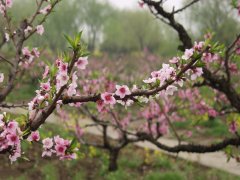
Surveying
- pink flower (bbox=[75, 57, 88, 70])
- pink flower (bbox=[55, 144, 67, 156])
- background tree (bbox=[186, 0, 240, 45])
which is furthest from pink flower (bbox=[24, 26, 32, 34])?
background tree (bbox=[186, 0, 240, 45])

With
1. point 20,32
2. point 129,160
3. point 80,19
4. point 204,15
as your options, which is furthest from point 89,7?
point 20,32

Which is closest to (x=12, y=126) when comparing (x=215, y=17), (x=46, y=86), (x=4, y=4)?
(x=46, y=86)

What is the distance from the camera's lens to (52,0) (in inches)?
165

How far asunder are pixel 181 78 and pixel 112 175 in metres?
5.41

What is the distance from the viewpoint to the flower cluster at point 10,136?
2684 mm

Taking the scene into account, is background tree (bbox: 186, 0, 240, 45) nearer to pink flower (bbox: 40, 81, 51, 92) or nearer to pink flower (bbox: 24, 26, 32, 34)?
pink flower (bbox: 24, 26, 32, 34)

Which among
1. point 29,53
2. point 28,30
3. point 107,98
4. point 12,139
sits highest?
point 28,30

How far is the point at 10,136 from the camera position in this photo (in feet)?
8.80

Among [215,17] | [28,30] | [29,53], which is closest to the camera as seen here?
[29,53]

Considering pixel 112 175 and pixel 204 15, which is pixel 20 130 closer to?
pixel 112 175

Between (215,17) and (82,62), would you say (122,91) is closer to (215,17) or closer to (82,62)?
(82,62)

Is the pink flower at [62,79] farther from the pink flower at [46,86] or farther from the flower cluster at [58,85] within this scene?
the pink flower at [46,86]

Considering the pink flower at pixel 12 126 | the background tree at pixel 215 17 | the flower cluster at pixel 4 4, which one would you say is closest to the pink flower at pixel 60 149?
the pink flower at pixel 12 126

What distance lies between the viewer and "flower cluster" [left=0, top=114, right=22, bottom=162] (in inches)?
106
